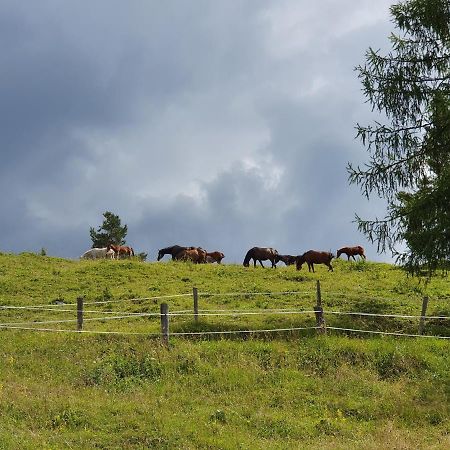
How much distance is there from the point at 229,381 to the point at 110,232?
57.9 meters

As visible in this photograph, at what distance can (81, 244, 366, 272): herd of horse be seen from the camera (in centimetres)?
3547

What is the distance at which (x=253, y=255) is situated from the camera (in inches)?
1517

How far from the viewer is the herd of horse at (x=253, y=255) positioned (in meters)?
35.5

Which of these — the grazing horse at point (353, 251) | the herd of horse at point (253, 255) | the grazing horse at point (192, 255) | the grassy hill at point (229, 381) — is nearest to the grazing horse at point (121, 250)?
the herd of horse at point (253, 255)

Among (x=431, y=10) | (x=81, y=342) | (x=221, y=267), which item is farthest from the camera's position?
(x=221, y=267)

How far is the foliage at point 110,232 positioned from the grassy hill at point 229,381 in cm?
4639

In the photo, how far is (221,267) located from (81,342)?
16863mm

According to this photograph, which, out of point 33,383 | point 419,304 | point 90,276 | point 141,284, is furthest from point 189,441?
point 90,276

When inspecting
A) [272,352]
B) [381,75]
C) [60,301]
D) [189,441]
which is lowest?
[189,441]

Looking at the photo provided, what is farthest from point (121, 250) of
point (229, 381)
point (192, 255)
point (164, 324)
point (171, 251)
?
point (229, 381)

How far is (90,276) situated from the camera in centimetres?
3186

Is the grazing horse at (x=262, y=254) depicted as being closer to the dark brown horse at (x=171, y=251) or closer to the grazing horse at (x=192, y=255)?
the grazing horse at (x=192, y=255)

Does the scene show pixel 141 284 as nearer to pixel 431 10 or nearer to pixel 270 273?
pixel 270 273

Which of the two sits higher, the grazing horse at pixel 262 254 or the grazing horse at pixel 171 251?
the grazing horse at pixel 171 251
